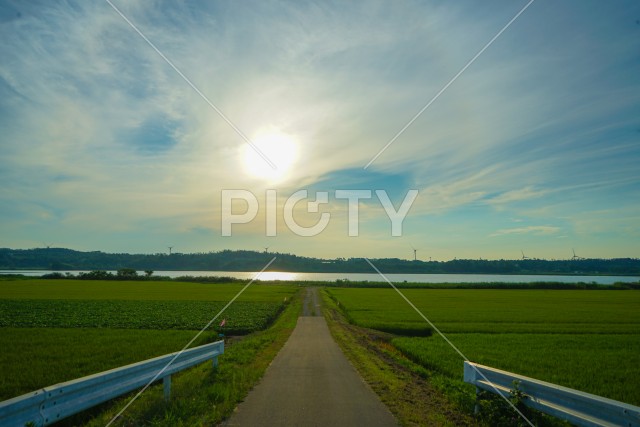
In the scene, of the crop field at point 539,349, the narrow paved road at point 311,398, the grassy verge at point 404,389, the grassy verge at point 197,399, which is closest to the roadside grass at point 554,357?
the crop field at point 539,349

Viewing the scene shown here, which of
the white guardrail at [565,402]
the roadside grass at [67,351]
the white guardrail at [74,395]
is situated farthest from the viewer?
the roadside grass at [67,351]

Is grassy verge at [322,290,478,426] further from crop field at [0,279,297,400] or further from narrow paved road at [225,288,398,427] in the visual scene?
crop field at [0,279,297,400]

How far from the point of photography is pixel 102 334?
76.5ft

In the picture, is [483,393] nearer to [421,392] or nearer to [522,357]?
[421,392]

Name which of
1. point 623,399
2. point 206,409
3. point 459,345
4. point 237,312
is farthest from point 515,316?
point 206,409

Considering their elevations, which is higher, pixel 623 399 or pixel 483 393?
pixel 483 393

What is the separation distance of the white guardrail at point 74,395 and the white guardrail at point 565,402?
7408 mm

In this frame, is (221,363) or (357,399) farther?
(221,363)

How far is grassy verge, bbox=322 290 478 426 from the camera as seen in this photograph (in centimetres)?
856

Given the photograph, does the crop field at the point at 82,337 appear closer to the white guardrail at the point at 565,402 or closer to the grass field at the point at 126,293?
the white guardrail at the point at 565,402

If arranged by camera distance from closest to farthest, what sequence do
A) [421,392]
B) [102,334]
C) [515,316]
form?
[421,392] < [102,334] < [515,316]

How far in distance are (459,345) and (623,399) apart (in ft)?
32.5

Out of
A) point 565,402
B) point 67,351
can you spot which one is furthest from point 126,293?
point 565,402

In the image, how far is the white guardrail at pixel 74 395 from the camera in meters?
5.33
